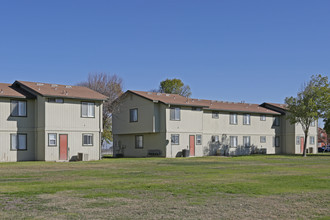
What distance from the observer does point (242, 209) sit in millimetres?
10938

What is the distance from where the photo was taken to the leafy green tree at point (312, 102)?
45.8m

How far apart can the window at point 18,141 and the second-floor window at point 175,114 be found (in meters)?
13.9

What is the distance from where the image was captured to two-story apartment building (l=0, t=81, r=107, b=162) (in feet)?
111

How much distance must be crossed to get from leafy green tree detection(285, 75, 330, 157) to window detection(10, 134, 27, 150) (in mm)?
27721

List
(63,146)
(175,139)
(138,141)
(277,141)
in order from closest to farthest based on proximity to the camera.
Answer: (63,146)
(175,139)
(138,141)
(277,141)

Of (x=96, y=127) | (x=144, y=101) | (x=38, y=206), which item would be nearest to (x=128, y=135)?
(x=144, y=101)

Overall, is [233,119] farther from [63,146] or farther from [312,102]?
[63,146]

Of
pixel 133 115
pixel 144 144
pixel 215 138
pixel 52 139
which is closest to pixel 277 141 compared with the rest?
pixel 215 138

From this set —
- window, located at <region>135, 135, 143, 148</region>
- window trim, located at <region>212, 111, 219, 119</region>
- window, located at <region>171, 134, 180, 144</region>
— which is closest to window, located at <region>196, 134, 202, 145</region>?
window, located at <region>171, 134, 180, 144</region>

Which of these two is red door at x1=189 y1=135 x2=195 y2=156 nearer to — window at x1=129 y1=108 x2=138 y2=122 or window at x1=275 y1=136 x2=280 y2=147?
window at x1=129 y1=108 x2=138 y2=122

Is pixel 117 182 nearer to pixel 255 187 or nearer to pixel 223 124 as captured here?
pixel 255 187

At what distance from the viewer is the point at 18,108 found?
34312 mm

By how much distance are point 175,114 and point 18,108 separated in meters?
14.9

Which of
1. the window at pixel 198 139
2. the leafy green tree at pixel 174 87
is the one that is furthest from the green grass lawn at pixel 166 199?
the leafy green tree at pixel 174 87
